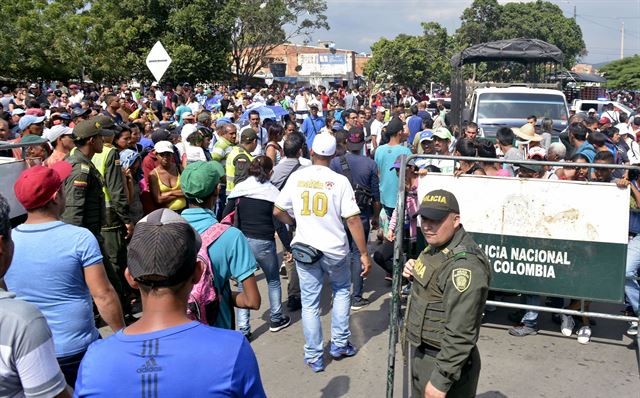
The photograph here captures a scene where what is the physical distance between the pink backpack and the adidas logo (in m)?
1.07

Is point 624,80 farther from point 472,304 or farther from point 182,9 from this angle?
point 472,304

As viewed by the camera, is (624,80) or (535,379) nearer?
(535,379)

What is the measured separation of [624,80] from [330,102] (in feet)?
128

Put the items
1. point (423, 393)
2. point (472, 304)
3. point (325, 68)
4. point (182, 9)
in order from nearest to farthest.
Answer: point (472, 304), point (423, 393), point (182, 9), point (325, 68)

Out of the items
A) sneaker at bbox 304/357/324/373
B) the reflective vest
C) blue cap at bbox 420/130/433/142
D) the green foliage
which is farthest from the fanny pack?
the green foliage

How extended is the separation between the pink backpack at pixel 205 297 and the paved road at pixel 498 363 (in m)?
2.01

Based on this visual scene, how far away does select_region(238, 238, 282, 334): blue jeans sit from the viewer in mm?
5663

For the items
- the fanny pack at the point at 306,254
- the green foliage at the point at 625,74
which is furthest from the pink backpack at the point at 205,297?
the green foliage at the point at 625,74

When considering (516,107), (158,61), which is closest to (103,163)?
(158,61)

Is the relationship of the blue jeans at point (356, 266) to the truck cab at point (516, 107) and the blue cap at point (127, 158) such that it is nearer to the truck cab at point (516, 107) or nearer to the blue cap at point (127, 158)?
the blue cap at point (127, 158)

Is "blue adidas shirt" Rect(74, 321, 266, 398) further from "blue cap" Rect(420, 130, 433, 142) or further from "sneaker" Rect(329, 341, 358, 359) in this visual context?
"blue cap" Rect(420, 130, 433, 142)

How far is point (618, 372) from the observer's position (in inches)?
201

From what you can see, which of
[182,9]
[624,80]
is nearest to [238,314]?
[182,9]

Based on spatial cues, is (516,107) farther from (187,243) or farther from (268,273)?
(187,243)
